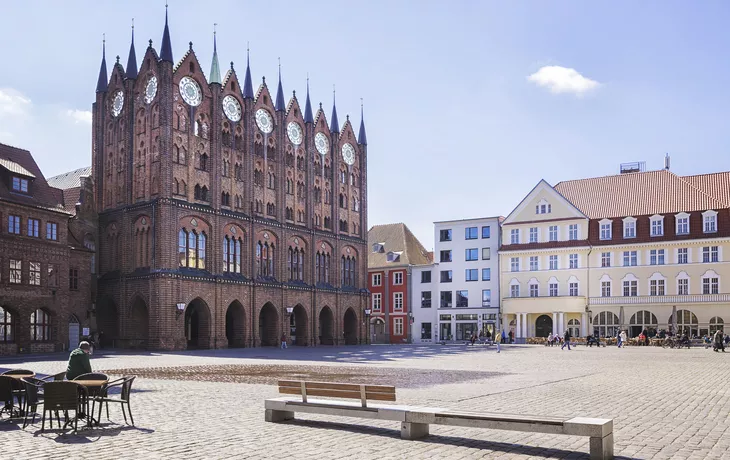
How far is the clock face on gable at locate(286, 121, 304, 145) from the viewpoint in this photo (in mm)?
67562

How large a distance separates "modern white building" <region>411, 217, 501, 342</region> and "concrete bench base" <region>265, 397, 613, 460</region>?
216 feet

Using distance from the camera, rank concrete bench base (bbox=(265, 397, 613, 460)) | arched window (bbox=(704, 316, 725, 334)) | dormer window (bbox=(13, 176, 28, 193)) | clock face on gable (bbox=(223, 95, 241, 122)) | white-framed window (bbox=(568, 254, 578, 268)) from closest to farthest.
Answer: concrete bench base (bbox=(265, 397, 613, 460))
dormer window (bbox=(13, 176, 28, 193))
clock face on gable (bbox=(223, 95, 241, 122))
arched window (bbox=(704, 316, 725, 334))
white-framed window (bbox=(568, 254, 578, 268))

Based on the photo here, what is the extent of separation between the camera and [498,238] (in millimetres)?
78688

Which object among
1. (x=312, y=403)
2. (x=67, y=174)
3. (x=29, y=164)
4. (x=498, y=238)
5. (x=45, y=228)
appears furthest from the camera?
(x=498, y=238)

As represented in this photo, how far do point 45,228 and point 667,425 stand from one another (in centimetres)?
4228

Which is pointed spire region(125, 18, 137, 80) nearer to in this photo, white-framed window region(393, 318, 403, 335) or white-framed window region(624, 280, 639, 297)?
white-framed window region(393, 318, 403, 335)

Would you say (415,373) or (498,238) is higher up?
(498,238)

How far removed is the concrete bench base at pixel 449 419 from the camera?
10.2m

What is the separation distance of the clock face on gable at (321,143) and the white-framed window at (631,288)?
3090 centimetres

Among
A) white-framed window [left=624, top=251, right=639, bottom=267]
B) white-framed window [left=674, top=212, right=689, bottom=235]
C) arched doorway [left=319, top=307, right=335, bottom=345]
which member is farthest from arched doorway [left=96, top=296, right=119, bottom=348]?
white-framed window [left=674, top=212, right=689, bottom=235]

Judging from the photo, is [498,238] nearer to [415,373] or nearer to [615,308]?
[615,308]

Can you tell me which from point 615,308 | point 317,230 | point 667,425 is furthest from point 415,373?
point 615,308

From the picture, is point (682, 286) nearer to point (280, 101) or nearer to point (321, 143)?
point (321, 143)

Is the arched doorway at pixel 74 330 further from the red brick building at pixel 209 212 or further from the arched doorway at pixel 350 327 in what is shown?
the arched doorway at pixel 350 327
